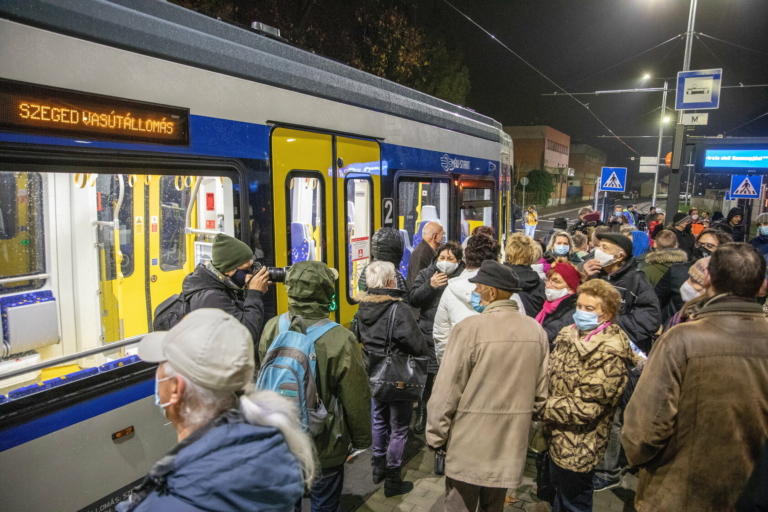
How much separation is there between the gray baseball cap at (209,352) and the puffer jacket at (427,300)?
3.17 metres

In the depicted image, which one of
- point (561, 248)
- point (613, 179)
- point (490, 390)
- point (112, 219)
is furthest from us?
point (613, 179)

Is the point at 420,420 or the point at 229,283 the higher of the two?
the point at 229,283

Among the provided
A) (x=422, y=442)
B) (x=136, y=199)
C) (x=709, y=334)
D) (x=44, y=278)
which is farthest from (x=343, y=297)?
(x=709, y=334)

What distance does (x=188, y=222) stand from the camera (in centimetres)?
473

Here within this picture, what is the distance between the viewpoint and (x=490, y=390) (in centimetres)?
268

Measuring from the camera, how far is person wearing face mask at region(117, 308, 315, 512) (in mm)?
1363

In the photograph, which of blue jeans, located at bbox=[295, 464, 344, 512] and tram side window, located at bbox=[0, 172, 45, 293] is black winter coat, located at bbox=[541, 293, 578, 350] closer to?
blue jeans, located at bbox=[295, 464, 344, 512]

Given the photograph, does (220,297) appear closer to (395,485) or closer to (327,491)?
(327,491)

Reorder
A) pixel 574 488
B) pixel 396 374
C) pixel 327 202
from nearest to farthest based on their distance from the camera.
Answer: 1. pixel 574 488
2. pixel 396 374
3. pixel 327 202

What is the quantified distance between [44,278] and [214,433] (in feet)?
10.4

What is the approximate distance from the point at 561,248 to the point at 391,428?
3208mm

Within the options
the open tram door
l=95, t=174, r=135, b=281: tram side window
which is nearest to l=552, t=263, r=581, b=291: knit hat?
the open tram door

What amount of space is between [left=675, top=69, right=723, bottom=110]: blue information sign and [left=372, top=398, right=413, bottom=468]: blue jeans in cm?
913

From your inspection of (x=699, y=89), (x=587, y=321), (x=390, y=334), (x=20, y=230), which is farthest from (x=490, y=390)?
(x=699, y=89)
